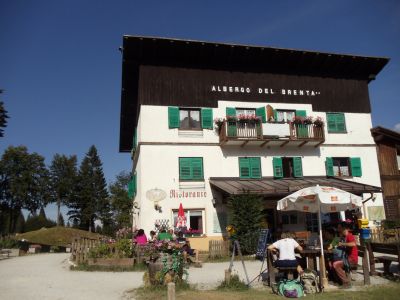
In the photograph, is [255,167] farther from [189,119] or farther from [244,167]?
[189,119]

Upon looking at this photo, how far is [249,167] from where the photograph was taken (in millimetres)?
21203

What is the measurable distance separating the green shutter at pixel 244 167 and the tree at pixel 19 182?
46305 millimetres

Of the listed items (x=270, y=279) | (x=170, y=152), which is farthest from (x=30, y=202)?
(x=270, y=279)

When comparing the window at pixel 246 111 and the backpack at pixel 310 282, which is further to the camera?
the window at pixel 246 111

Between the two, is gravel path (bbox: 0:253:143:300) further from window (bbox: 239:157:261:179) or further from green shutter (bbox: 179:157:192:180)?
window (bbox: 239:157:261:179)

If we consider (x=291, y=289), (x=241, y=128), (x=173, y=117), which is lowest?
(x=291, y=289)

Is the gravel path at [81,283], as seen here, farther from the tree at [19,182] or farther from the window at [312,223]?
the tree at [19,182]

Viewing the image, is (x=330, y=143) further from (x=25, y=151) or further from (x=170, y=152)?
(x=25, y=151)

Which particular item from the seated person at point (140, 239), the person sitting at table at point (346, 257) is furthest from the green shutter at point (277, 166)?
the person sitting at table at point (346, 257)

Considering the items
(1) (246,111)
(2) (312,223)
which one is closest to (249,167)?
(1) (246,111)

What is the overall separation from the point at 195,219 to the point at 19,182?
1827 inches

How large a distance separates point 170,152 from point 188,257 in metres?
7.22

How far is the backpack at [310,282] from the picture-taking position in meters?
8.53

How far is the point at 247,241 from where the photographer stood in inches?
684
